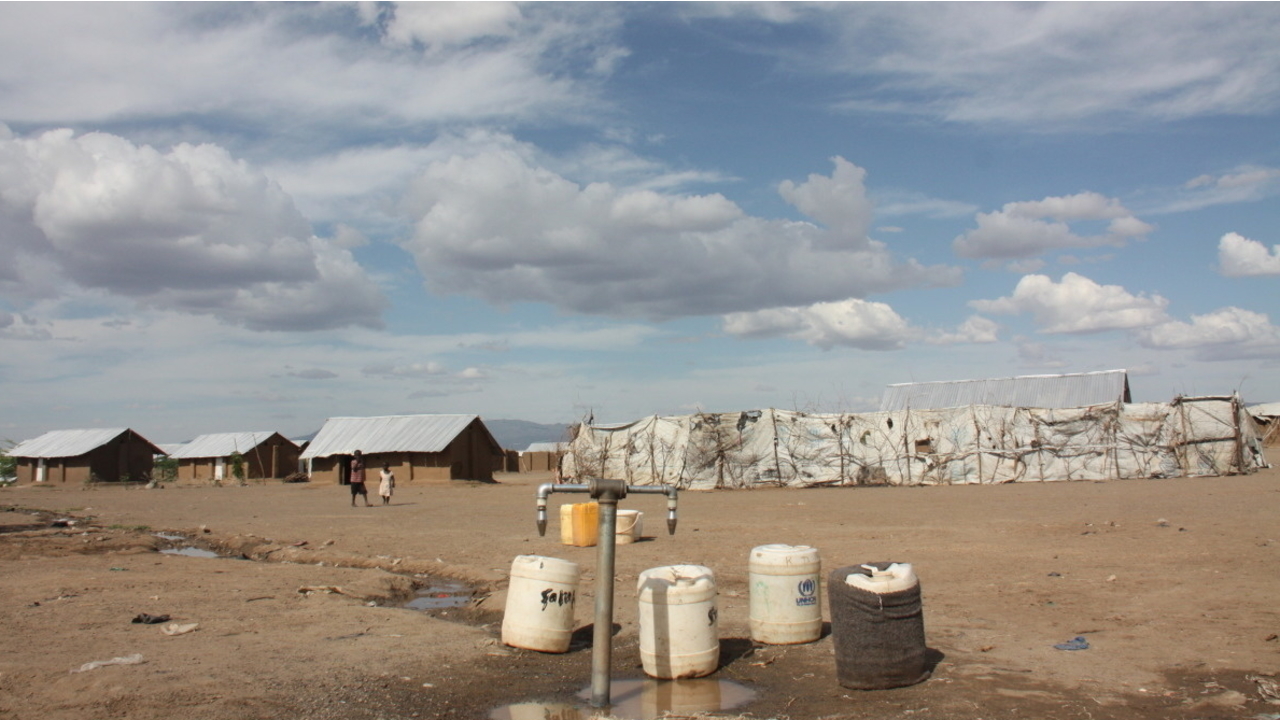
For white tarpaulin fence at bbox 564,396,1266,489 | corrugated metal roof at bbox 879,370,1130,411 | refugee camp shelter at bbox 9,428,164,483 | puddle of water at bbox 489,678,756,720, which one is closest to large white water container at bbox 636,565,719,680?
puddle of water at bbox 489,678,756,720

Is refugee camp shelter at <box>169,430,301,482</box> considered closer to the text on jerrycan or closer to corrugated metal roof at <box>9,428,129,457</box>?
corrugated metal roof at <box>9,428,129,457</box>

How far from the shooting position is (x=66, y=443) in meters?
52.8

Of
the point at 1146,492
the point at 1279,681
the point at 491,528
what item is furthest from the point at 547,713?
the point at 1146,492

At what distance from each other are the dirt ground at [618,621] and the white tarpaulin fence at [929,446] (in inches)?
448

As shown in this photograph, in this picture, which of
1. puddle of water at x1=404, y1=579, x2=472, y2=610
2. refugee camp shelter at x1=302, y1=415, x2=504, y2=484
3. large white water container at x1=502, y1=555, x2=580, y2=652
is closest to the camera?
large white water container at x1=502, y1=555, x2=580, y2=652

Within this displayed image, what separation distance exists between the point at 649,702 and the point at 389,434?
37.9 meters

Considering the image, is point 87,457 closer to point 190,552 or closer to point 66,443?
point 66,443

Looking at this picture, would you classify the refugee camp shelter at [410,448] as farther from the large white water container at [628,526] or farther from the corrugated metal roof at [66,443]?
the large white water container at [628,526]

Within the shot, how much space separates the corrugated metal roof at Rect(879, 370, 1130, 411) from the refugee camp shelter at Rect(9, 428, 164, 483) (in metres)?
42.0

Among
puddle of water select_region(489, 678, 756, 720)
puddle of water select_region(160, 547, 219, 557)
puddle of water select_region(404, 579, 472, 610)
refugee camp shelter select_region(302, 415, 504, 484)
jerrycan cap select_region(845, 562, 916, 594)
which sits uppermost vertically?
refugee camp shelter select_region(302, 415, 504, 484)

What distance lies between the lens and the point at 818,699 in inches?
227

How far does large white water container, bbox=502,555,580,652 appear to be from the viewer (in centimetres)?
705

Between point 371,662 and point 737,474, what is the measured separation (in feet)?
84.4

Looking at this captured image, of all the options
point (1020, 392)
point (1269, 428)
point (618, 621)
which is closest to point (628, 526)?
point (618, 621)
